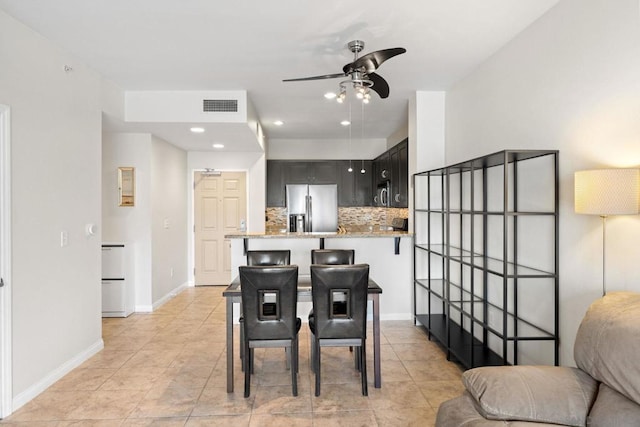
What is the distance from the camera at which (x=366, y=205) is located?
290 inches

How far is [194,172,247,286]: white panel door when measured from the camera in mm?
6777

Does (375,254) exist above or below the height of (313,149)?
below

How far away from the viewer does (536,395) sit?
163cm

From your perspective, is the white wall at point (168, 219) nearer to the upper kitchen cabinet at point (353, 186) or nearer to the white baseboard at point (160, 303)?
the white baseboard at point (160, 303)

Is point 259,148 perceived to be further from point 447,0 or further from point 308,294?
point 447,0

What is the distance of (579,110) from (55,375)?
Answer: 419 cm

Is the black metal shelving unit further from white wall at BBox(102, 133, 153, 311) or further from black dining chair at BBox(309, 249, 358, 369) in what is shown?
white wall at BBox(102, 133, 153, 311)

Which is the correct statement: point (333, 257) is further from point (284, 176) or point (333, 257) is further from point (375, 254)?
point (284, 176)

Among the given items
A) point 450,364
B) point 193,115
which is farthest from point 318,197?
point 450,364

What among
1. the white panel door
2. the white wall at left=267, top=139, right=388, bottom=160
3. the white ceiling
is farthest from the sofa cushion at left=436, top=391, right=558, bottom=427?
the white wall at left=267, top=139, right=388, bottom=160

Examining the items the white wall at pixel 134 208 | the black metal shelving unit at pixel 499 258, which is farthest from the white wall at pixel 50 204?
the black metal shelving unit at pixel 499 258

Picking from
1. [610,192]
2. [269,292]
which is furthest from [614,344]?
[269,292]

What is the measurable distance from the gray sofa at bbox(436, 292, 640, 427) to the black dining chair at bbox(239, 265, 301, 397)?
1.29 metres

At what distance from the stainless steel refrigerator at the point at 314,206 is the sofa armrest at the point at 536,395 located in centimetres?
520
